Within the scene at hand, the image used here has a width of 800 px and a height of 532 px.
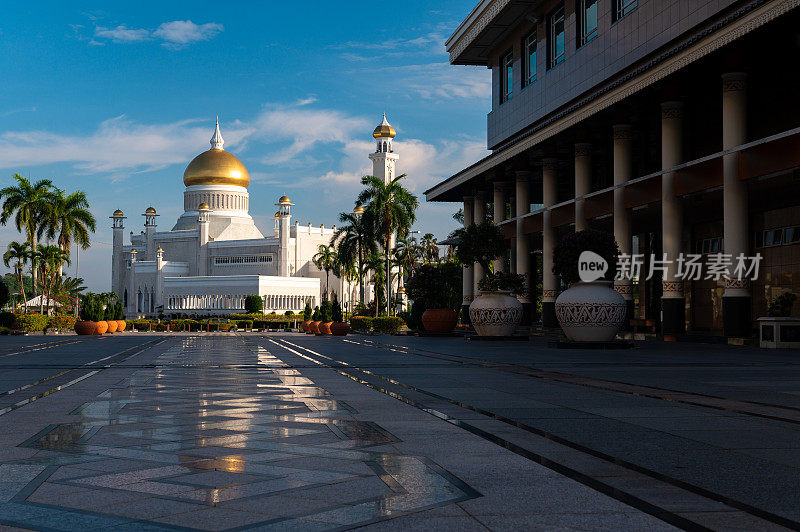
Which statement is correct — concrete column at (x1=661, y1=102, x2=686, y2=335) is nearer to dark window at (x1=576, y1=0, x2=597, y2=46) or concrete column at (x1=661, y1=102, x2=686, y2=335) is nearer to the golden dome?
dark window at (x1=576, y1=0, x2=597, y2=46)

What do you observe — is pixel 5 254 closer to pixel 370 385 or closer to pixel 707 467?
pixel 370 385

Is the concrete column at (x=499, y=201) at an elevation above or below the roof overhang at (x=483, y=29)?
below

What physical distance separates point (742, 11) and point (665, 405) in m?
16.6

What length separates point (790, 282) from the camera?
28922mm

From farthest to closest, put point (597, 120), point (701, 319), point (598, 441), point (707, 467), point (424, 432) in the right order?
point (701, 319) → point (597, 120) → point (424, 432) → point (598, 441) → point (707, 467)

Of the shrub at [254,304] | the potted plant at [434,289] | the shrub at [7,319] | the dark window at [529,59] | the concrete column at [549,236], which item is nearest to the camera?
the concrete column at [549,236]

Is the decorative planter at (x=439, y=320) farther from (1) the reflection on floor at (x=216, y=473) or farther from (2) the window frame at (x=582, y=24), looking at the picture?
(1) the reflection on floor at (x=216, y=473)

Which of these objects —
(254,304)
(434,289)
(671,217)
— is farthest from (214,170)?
(671,217)

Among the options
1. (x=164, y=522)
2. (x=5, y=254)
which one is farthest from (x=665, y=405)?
(x=5, y=254)

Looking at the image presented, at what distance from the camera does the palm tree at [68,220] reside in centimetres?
6000

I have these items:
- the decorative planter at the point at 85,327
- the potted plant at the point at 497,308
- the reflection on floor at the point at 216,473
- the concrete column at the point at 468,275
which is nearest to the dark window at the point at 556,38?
the concrete column at the point at 468,275

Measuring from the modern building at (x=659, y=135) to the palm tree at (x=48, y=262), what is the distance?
30656mm

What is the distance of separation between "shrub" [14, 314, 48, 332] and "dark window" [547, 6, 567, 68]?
33306 millimetres

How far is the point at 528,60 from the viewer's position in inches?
1741
